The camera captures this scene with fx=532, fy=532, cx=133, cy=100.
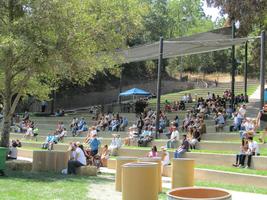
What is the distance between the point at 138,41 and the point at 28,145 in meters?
30.8

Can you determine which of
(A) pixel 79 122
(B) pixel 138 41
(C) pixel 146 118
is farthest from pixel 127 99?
(C) pixel 146 118

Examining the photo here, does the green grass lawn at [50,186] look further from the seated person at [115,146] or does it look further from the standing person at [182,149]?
the seated person at [115,146]

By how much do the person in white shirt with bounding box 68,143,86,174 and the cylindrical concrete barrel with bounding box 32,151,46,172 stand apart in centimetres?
103

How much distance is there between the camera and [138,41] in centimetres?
5978

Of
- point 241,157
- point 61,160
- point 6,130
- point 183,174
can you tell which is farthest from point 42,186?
point 241,157

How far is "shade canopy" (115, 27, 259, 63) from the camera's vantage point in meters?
24.6

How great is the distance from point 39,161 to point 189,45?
1034 cm

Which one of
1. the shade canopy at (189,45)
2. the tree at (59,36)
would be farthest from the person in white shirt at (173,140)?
the tree at (59,36)

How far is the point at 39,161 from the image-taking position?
19.0 metres

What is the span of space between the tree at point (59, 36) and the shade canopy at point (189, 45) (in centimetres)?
193

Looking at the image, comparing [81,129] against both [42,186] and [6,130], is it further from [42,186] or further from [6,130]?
[42,186]

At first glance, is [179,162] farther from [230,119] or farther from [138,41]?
[138,41]

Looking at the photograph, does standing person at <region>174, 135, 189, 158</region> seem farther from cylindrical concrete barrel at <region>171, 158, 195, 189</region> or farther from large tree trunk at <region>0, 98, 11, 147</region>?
cylindrical concrete barrel at <region>171, 158, 195, 189</region>

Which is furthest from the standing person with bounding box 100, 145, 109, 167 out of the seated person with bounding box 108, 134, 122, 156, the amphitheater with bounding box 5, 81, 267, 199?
the seated person with bounding box 108, 134, 122, 156
